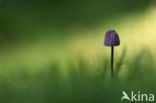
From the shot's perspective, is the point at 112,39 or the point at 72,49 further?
the point at 72,49

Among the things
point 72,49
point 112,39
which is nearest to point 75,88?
point 112,39

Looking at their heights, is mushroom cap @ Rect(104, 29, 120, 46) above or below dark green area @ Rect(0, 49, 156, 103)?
above

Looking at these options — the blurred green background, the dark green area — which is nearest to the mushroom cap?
the blurred green background

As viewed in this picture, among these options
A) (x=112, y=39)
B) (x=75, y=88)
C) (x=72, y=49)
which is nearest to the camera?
(x=75, y=88)

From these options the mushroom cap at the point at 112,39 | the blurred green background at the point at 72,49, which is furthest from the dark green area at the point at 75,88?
the mushroom cap at the point at 112,39

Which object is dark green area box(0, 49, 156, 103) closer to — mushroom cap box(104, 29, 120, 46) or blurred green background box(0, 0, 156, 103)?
blurred green background box(0, 0, 156, 103)

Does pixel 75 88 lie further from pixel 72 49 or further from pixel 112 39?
pixel 72 49

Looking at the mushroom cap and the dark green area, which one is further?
the mushroom cap

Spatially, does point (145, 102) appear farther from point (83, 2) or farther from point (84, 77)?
point (83, 2)

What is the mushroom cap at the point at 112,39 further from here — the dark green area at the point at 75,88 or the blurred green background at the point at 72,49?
the dark green area at the point at 75,88
